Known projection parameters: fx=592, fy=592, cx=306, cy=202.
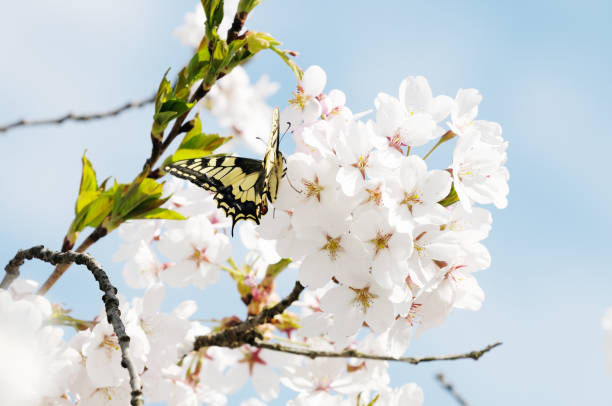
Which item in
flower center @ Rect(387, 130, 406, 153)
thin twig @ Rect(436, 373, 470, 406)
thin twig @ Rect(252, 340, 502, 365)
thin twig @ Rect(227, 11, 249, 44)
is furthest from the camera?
thin twig @ Rect(436, 373, 470, 406)

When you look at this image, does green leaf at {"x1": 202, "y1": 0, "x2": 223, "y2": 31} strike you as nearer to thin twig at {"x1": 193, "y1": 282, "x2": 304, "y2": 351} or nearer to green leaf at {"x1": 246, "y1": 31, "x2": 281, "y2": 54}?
green leaf at {"x1": 246, "y1": 31, "x2": 281, "y2": 54}

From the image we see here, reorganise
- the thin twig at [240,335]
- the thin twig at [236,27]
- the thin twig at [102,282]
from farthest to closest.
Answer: the thin twig at [240,335], the thin twig at [236,27], the thin twig at [102,282]

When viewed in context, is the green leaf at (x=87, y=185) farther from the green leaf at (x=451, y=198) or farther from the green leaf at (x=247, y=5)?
the green leaf at (x=451, y=198)

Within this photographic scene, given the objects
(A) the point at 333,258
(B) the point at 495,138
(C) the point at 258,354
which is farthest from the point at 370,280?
(C) the point at 258,354

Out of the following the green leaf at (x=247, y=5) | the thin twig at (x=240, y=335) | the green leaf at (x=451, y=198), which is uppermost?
the green leaf at (x=247, y=5)

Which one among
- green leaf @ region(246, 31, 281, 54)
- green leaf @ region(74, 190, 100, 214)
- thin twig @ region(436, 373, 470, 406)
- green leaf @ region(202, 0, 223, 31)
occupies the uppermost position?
green leaf @ region(202, 0, 223, 31)

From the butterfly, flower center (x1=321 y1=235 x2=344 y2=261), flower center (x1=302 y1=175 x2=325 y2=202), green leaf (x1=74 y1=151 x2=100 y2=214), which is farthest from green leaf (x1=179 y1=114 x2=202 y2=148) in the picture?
flower center (x1=321 y1=235 x2=344 y2=261)

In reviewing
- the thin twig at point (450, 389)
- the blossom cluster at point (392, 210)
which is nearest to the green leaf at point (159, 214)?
the blossom cluster at point (392, 210)
